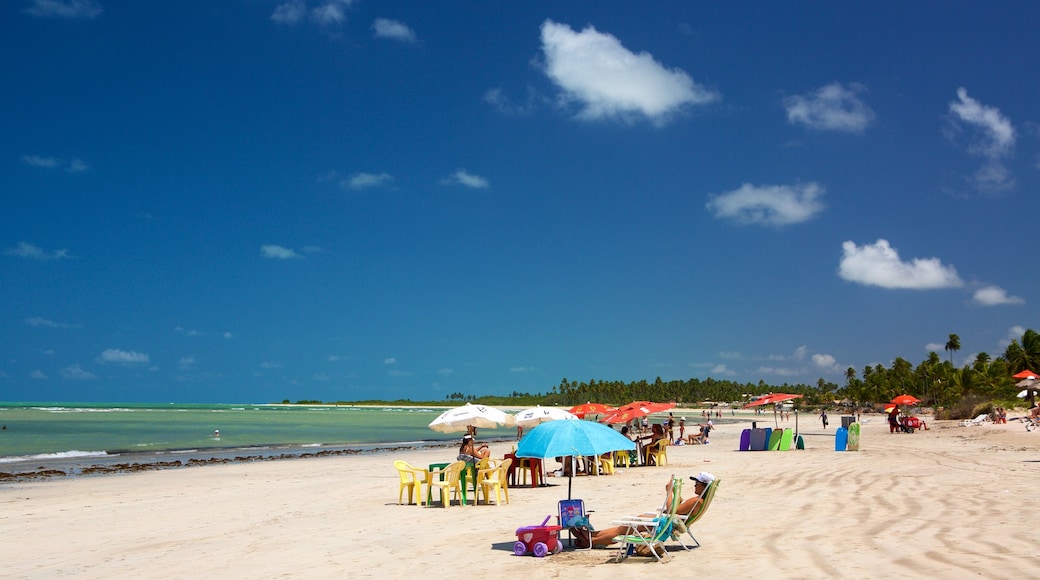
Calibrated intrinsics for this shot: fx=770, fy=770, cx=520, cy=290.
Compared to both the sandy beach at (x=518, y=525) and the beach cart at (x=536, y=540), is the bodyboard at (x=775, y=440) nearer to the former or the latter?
the sandy beach at (x=518, y=525)

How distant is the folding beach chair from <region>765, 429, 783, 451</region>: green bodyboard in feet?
59.7

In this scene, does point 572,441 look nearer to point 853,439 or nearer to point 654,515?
point 654,515

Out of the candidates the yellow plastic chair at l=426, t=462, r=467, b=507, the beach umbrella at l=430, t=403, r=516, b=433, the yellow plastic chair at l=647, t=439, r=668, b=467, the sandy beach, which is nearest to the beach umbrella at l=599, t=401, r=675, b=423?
the yellow plastic chair at l=647, t=439, r=668, b=467

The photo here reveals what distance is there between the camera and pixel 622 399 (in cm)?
14762

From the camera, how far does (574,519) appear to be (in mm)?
9203

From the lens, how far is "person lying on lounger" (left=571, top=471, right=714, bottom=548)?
28.6 ft

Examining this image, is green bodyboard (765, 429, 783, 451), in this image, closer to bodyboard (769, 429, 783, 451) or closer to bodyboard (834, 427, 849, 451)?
bodyboard (769, 429, 783, 451)

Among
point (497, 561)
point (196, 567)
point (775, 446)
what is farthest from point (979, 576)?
point (775, 446)

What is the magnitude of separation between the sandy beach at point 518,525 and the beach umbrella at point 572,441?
45.9 inches

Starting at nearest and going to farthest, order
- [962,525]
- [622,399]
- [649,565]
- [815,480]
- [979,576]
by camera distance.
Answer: [979,576], [649,565], [962,525], [815,480], [622,399]

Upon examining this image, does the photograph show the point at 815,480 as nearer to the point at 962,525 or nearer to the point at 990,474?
the point at 990,474

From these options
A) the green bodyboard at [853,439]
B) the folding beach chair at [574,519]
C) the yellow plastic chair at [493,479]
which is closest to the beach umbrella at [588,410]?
the green bodyboard at [853,439]

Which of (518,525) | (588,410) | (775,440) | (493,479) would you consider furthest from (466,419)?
(775,440)

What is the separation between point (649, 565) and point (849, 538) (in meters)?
2.56
